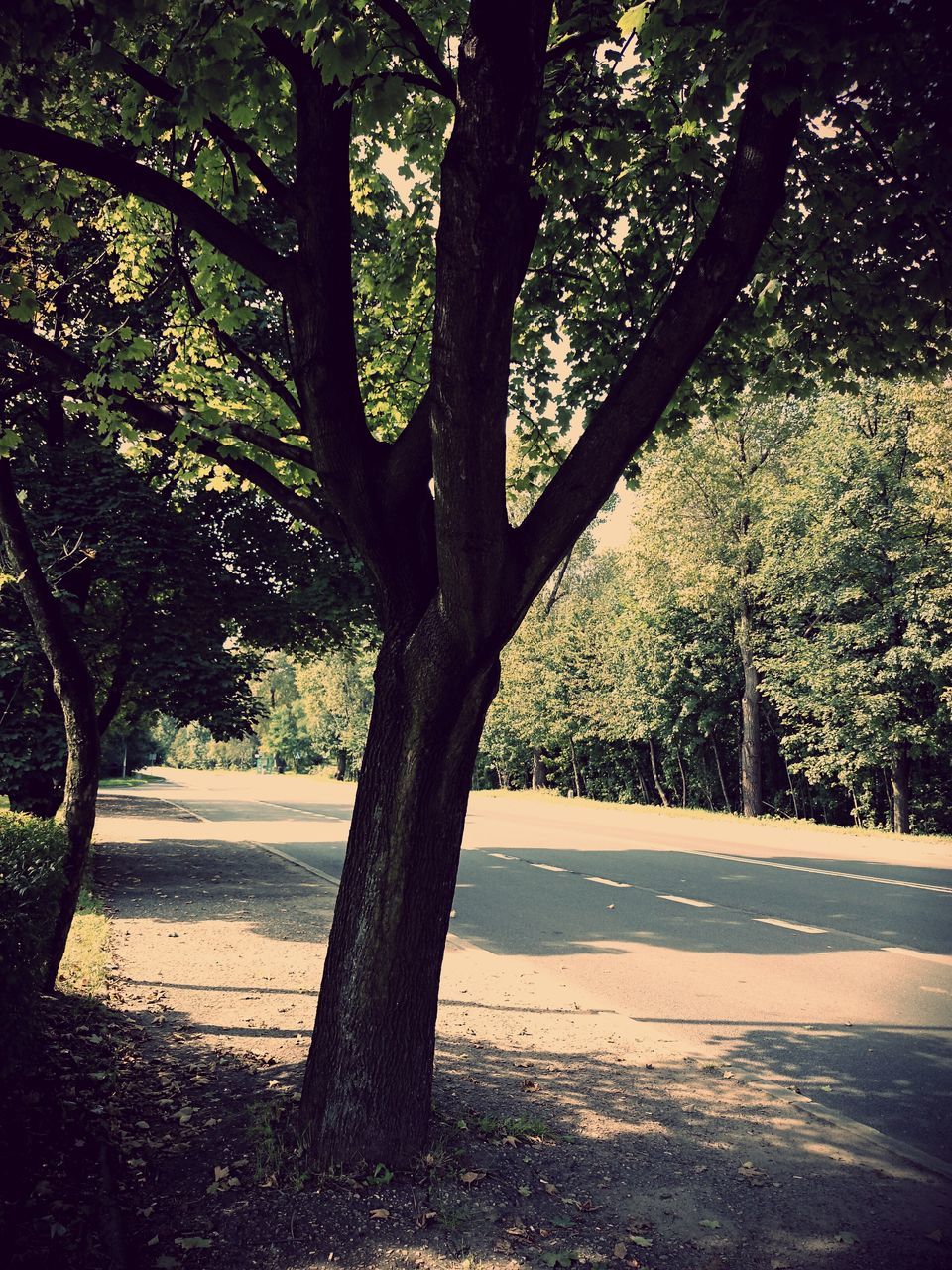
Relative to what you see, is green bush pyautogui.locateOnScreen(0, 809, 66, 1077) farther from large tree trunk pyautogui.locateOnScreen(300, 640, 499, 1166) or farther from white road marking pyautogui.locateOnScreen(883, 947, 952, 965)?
white road marking pyautogui.locateOnScreen(883, 947, 952, 965)

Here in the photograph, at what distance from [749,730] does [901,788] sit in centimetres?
526

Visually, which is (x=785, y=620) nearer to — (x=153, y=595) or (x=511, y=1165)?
(x=153, y=595)

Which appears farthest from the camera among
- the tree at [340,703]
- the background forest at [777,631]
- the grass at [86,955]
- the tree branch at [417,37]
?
the tree at [340,703]

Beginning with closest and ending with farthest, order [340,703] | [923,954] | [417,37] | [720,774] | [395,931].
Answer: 1. [395,931]
2. [417,37]
3. [923,954]
4. [720,774]
5. [340,703]

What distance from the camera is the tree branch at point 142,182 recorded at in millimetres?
3557

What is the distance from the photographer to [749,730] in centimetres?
2777

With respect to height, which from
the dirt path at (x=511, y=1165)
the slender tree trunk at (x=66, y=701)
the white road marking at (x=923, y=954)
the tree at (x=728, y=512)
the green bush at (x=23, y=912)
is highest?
the tree at (x=728, y=512)

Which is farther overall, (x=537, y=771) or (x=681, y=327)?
(x=537, y=771)

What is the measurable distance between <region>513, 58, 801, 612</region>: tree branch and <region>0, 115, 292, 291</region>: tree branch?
164cm

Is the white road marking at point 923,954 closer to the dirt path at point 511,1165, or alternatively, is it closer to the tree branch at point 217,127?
the dirt path at point 511,1165

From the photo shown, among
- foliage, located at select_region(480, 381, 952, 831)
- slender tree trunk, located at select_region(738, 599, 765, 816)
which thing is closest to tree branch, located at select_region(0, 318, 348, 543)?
foliage, located at select_region(480, 381, 952, 831)

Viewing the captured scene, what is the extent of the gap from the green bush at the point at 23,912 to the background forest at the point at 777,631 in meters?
8.60

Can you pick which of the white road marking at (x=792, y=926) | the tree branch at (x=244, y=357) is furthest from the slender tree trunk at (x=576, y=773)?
the tree branch at (x=244, y=357)

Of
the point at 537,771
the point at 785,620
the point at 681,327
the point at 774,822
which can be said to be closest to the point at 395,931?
the point at 681,327
